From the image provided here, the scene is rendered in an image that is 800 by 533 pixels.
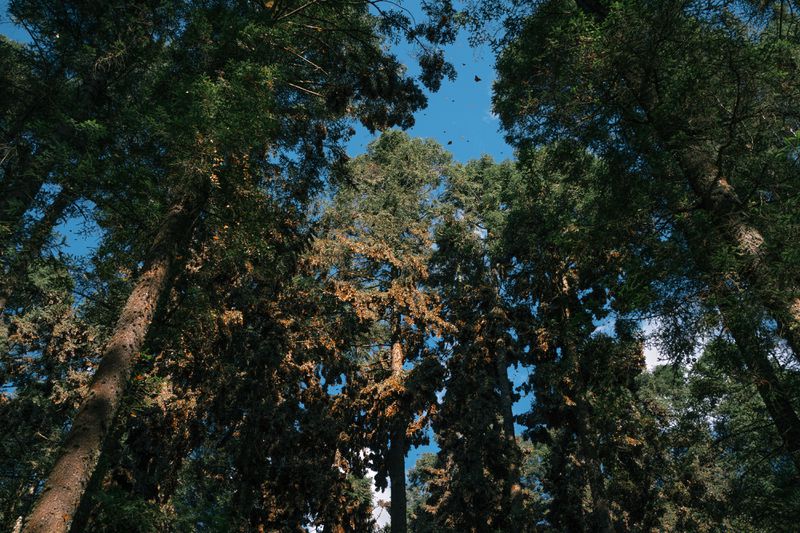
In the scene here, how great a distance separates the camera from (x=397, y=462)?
15.2 metres

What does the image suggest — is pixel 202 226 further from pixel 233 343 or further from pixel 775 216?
pixel 775 216

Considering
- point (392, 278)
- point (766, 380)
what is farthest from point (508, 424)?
point (766, 380)

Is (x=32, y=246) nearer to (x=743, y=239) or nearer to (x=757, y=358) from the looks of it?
(x=743, y=239)

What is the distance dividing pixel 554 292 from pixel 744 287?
38.7ft

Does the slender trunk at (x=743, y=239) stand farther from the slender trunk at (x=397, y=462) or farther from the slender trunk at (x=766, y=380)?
the slender trunk at (x=397, y=462)

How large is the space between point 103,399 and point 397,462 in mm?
10768

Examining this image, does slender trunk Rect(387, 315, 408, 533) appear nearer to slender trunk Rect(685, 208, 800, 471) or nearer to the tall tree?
the tall tree

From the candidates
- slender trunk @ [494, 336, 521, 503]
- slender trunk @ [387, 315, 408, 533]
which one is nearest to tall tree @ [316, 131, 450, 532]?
slender trunk @ [387, 315, 408, 533]

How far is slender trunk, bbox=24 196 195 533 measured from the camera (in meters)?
5.45

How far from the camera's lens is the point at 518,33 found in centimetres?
1031

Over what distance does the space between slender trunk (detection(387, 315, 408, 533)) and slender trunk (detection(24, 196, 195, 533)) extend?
9.53m

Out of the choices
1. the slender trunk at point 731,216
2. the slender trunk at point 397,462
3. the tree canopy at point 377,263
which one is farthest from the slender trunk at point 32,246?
the slender trunk at point 397,462

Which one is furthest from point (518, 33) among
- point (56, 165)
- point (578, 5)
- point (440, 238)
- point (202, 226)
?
point (440, 238)

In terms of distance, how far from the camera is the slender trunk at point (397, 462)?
46.1ft
